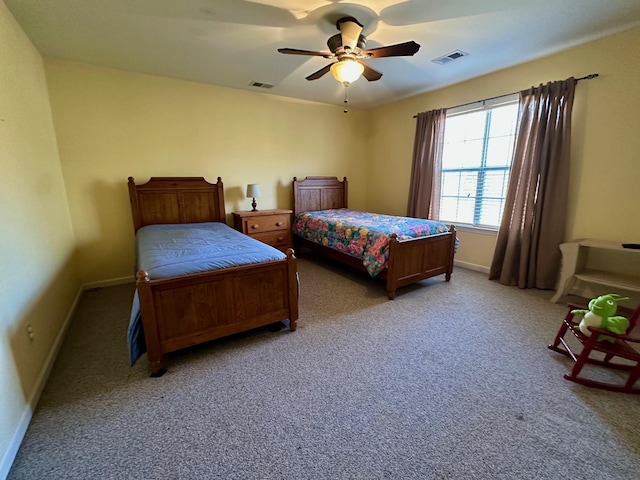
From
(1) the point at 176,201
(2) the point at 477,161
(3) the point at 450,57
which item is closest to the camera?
(3) the point at 450,57

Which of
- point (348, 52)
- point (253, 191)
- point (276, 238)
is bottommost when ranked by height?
point (276, 238)

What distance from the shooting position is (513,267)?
3.46m

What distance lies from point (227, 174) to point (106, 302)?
2248 millimetres

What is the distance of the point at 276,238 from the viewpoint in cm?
421

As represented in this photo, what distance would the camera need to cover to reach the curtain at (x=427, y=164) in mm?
4164

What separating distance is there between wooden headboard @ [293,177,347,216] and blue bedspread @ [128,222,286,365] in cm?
174

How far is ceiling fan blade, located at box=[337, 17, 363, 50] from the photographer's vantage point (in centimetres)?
227

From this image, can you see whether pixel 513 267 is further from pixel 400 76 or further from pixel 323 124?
pixel 323 124

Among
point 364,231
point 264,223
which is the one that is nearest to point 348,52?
point 364,231

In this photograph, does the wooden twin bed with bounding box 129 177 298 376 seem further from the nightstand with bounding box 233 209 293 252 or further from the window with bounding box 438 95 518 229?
the window with bounding box 438 95 518 229

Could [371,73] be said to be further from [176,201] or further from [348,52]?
[176,201]

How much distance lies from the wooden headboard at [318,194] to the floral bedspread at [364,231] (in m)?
0.37

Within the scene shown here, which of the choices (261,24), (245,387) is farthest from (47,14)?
(245,387)

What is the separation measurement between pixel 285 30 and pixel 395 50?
1.04m
